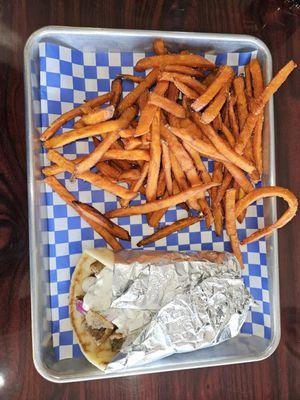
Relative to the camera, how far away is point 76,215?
1.51m

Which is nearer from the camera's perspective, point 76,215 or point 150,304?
point 150,304

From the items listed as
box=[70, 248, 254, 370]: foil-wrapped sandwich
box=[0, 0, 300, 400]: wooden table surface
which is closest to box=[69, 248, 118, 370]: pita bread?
box=[70, 248, 254, 370]: foil-wrapped sandwich

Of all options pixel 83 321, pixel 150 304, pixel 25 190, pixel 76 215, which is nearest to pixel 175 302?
pixel 150 304

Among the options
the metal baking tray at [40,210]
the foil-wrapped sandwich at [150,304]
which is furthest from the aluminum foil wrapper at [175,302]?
the metal baking tray at [40,210]

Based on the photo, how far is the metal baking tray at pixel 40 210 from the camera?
1.41m

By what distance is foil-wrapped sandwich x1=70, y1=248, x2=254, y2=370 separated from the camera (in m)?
1.39

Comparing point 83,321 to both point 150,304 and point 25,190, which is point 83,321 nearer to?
point 150,304

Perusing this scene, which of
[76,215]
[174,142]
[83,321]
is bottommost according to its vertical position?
[83,321]

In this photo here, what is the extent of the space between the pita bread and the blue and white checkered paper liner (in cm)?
4

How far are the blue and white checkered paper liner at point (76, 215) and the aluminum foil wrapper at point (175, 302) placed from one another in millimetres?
149

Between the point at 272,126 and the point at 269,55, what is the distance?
0.24 meters

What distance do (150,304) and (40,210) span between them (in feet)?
1.49

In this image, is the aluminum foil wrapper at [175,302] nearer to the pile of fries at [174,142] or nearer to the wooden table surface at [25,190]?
the pile of fries at [174,142]

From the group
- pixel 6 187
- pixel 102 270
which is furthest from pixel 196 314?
pixel 6 187
